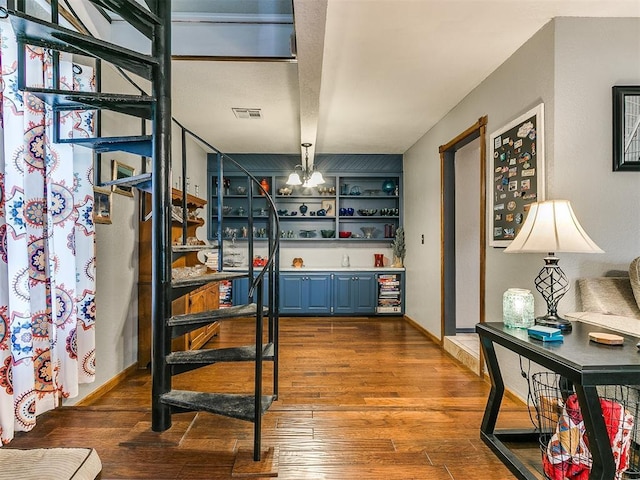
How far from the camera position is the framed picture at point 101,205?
119 inches

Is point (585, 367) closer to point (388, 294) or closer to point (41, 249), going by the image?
point (41, 249)

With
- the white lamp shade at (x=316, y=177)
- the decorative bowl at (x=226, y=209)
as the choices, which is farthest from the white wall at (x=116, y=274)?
the decorative bowl at (x=226, y=209)

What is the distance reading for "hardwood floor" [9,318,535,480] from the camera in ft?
6.64

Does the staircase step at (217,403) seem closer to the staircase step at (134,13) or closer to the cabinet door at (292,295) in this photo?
the staircase step at (134,13)

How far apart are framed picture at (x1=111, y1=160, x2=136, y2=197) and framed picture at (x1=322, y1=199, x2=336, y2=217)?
3.67m

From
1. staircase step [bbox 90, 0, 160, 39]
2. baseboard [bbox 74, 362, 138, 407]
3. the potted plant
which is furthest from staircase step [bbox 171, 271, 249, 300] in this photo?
the potted plant

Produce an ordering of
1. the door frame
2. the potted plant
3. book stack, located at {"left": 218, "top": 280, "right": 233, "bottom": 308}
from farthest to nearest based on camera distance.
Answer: the potted plant
book stack, located at {"left": 218, "top": 280, "right": 233, "bottom": 308}
the door frame

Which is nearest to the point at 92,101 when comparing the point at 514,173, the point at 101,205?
the point at 101,205

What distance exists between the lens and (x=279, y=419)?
2.56 m

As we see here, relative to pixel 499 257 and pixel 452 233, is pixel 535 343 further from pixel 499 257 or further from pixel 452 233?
pixel 452 233

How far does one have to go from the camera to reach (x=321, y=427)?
8.04 ft

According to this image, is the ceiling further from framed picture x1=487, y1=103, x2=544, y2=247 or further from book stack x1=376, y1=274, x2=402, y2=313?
book stack x1=376, y1=274, x2=402, y2=313

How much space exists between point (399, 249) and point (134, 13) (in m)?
4.99

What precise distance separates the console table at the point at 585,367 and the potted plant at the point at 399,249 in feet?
13.7
